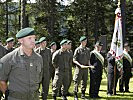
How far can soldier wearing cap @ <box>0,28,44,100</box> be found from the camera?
459cm

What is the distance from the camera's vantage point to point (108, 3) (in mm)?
35188

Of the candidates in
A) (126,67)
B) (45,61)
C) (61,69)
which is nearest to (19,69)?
(45,61)

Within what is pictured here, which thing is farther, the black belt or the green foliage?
the green foliage

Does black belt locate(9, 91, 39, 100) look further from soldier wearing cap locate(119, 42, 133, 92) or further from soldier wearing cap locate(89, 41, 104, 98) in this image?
soldier wearing cap locate(119, 42, 133, 92)

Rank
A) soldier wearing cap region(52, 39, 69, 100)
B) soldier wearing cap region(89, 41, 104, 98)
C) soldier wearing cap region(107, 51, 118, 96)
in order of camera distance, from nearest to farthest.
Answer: soldier wearing cap region(52, 39, 69, 100) → soldier wearing cap region(89, 41, 104, 98) → soldier wearing cap region(107, 51, 118, 96)

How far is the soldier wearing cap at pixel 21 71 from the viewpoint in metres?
4.59

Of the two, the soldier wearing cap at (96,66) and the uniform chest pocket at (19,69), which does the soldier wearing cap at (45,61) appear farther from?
the uniform chest pocket at (19,69)

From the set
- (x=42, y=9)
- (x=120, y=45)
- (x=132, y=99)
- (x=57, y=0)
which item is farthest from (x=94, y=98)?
(x=57, y=0)

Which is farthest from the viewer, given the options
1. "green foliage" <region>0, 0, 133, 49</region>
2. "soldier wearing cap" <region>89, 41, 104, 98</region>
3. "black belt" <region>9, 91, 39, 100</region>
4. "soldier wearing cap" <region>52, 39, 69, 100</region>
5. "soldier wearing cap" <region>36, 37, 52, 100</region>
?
"green foliage" <region>0, 0, 133, 49</region>

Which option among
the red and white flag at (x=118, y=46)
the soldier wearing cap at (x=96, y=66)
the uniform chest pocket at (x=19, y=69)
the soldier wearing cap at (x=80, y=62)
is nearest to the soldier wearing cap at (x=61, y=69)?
the soldier wearing cap at (x=80, y=62)

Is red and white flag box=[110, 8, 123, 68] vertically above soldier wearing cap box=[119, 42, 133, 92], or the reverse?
red and white flag box=[110, 8, 123, 68]

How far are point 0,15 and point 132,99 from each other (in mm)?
25659

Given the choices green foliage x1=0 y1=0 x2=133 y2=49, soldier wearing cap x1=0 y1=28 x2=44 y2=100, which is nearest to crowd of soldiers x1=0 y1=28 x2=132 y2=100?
soldier wearing cap x1=0 y1=28 x2=44 y2=100

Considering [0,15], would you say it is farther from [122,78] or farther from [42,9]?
[122,78]
